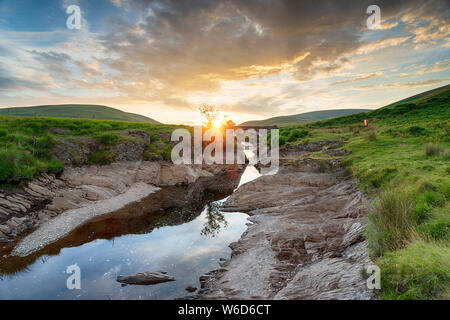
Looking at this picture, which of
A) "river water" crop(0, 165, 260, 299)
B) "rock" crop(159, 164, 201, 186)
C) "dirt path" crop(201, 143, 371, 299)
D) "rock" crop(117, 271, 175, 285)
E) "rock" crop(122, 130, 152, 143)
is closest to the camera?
"dirt path" crop(201, 143, 371, 299)

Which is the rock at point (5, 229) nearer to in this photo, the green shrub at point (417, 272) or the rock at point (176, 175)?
the rock at point (176, 175)

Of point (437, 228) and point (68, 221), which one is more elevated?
point (437, 228)

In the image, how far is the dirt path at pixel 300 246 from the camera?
9.71 m

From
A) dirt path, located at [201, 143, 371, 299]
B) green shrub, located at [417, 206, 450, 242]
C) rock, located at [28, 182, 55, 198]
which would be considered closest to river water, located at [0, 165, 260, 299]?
dirt path, located at [201, 143, 371, 299]

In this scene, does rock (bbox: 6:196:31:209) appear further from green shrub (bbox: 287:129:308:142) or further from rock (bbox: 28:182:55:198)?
green shrub (bbox: 287:129:308:142)

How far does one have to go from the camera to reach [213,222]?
70.9 feet

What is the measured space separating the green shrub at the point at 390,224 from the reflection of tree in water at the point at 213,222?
463 inches

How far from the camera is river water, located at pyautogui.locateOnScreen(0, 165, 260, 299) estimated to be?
39.2 ft

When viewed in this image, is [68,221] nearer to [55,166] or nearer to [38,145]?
[55,166]

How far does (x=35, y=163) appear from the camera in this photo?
25.5 meters

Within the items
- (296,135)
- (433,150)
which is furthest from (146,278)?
(296,135)

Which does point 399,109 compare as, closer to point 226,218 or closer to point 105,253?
point 226,218

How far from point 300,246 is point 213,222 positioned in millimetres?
9144

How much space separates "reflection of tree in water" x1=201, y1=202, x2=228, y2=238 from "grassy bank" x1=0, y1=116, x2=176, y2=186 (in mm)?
17896
